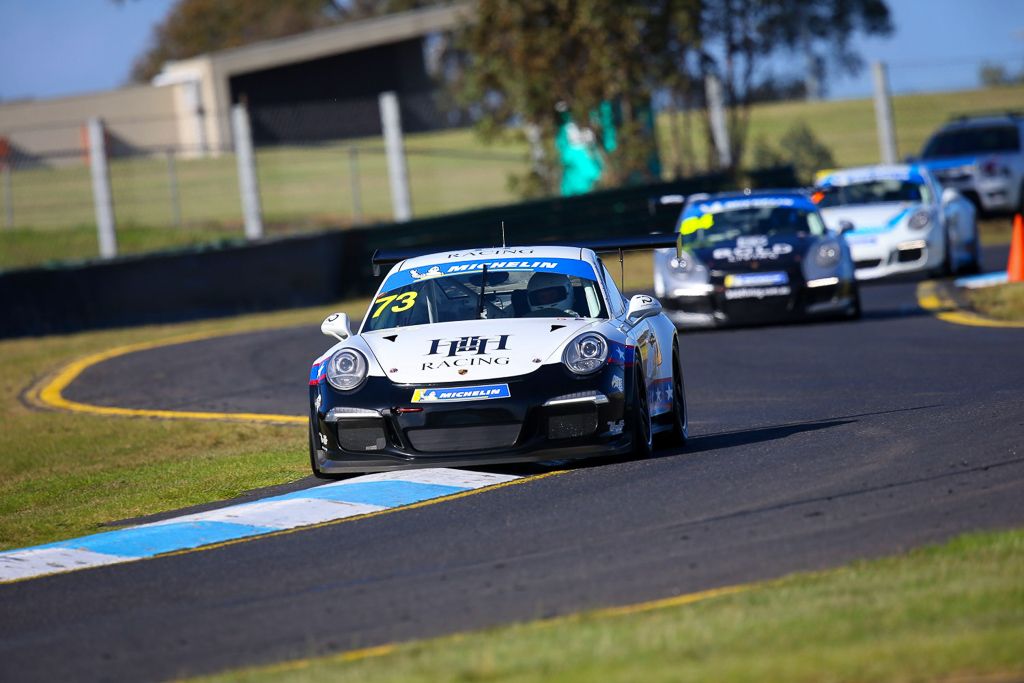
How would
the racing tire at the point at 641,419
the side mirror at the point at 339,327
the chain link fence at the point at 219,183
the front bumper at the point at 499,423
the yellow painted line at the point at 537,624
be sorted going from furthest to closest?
the chain link fence at the point at 219,183, the side mirror at the point at 339,327, the racing tire at the point at 641,419, the front bumper at the point at 499,423, the yellow painted line at the point at 537,624

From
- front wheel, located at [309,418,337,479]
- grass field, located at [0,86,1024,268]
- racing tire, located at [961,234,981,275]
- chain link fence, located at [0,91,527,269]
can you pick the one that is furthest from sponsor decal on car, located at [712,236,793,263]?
grass field, located at [0,86,1024,268]

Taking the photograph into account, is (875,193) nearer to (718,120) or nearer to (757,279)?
(757,279)

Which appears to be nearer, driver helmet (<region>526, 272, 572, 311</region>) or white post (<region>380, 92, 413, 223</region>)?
driver helmet (<region>526, 272, 572, 311</region>)

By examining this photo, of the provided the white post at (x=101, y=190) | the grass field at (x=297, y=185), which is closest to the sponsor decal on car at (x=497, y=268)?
the white post at (x=101, y=190)

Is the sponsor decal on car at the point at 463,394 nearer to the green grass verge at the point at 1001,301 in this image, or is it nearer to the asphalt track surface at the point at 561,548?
the asphalt track surface at the point at 561,548

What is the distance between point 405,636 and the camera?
5703 mm

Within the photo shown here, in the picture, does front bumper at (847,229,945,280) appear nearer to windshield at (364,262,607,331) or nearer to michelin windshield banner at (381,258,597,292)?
michelin windshield banner at (381,258,597,292)

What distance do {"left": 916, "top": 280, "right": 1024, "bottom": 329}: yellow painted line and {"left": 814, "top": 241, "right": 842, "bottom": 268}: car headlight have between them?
1.21 meters

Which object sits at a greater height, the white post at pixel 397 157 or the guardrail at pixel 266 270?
the white post at pixel 397 157

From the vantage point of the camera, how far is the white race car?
1995cm

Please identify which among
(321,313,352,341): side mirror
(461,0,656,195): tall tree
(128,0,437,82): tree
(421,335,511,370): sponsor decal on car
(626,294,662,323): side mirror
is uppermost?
(128,0,437,82): tree

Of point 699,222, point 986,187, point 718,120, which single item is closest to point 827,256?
point 699,222

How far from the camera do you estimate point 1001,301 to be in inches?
700

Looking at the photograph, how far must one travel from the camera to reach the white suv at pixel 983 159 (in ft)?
95.1
